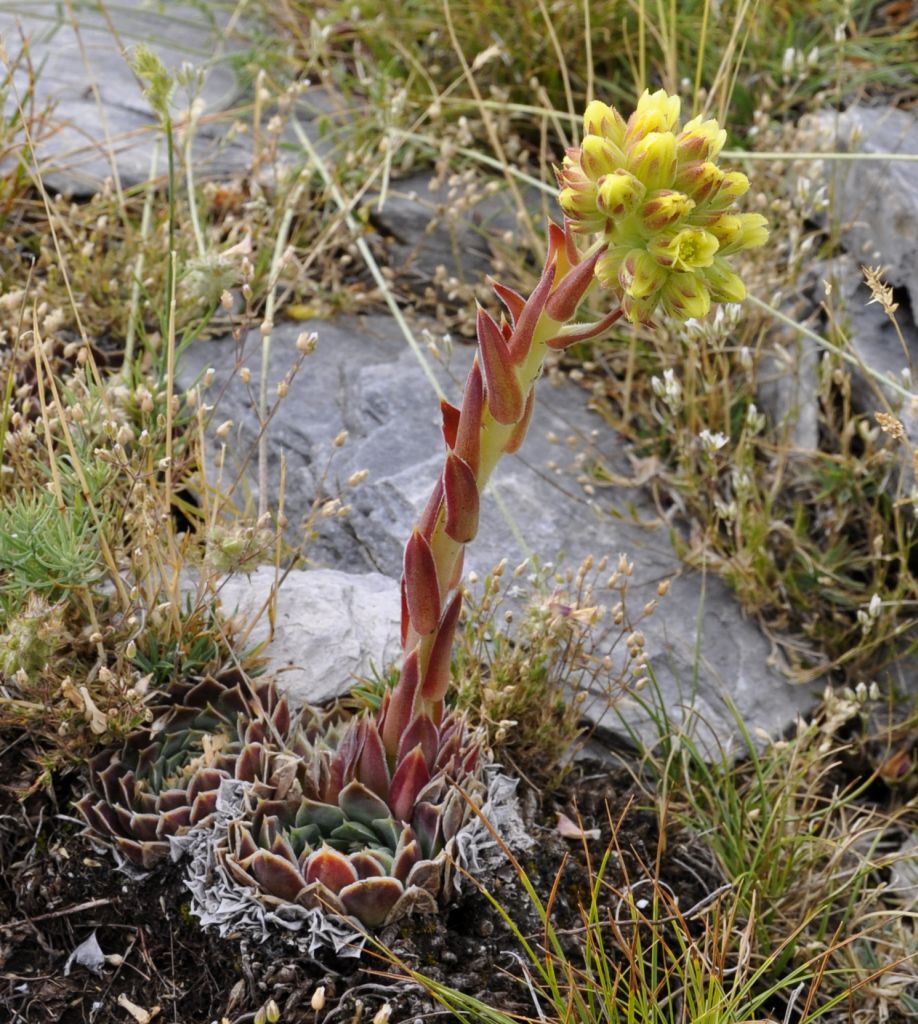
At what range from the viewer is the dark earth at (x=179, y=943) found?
6.32 ft

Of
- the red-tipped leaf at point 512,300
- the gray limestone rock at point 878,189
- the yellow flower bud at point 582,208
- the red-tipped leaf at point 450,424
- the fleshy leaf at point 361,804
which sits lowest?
the fleshy leaf at point 361,804

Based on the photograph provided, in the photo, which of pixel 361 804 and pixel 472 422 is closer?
pixel 472 422

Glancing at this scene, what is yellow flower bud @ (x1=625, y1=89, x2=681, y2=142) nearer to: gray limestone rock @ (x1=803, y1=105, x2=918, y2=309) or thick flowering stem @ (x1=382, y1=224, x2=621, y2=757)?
thick flowering stem @ (x1=382, y1=224, x2=621, y2=757)

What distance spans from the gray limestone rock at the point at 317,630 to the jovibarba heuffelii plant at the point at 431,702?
0.40 feet

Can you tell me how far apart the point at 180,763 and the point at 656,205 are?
1.38 m

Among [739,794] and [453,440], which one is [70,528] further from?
[739,794]

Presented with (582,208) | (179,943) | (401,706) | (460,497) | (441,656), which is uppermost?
(582,208)

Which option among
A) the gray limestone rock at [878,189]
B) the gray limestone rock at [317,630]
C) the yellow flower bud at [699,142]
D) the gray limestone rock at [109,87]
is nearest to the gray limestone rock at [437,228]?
the gray limestone rock at [109,87]

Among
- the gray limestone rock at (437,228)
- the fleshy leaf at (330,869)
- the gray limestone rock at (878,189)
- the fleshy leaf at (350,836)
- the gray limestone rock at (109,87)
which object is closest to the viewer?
the fleshy leaf at (330,869)

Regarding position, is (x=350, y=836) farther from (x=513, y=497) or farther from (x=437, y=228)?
(x=437, y=228)

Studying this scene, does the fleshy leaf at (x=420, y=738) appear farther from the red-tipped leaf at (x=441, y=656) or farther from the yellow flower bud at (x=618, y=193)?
the yellow flower bud at (x=618, y=193)

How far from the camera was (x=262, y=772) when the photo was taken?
6.80 ft

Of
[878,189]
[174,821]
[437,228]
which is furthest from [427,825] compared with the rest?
[878,189]

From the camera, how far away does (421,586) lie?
5.80 ft
